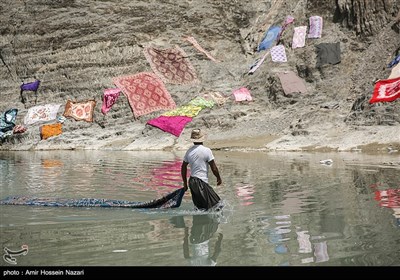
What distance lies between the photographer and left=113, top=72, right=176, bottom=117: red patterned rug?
33406mm

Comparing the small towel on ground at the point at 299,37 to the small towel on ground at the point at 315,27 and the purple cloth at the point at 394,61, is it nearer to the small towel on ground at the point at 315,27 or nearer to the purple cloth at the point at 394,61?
the small towel on ground at the point at 315,27

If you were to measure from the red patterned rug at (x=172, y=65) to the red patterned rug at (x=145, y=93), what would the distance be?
835mm

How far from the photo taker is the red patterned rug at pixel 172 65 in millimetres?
35469

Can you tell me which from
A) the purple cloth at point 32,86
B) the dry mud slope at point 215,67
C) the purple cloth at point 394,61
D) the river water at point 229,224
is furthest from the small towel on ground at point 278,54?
the river water at point 229,224

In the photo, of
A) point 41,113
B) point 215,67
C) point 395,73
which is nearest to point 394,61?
point 395,73

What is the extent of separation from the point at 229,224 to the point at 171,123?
2269cm

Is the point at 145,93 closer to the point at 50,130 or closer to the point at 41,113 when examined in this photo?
the point at 50,130

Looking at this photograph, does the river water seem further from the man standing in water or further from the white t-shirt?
the white t-shirt

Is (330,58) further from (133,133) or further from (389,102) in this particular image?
(133,133)

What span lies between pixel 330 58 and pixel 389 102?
790cm

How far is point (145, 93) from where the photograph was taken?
34.1m

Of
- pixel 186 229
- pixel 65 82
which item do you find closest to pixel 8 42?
pixel 65 82

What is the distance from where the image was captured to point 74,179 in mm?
15641

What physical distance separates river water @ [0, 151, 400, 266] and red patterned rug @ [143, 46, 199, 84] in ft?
67.1
